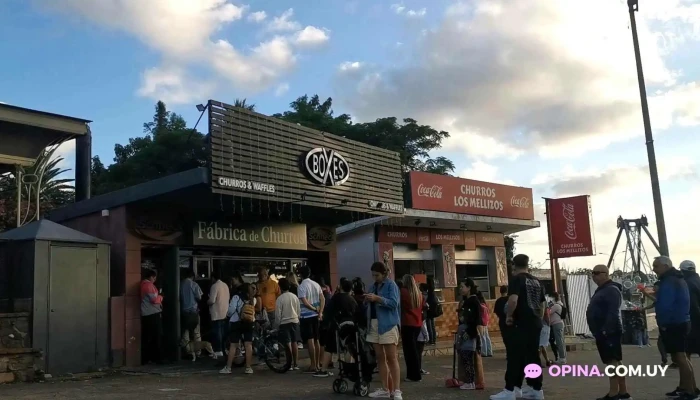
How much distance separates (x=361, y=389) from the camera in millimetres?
8820

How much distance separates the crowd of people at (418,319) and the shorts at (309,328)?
0.06 feet

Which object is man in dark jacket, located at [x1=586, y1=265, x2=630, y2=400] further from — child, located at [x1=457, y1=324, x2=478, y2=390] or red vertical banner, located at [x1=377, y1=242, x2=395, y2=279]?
red vertical banner, located at [x1=377, y1=242, x2=395, y2=279]

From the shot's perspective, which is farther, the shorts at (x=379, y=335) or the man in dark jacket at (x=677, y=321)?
the shorts at (x=379, y=335)

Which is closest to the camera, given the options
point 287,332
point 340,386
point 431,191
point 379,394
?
point 379,394

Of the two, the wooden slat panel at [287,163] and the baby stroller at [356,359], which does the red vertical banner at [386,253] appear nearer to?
the wooden slat panel at [287,163]

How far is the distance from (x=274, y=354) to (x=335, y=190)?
14.5ft

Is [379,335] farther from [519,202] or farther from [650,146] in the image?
[519,202]

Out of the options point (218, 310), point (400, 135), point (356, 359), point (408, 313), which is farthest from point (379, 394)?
point (400, 135)

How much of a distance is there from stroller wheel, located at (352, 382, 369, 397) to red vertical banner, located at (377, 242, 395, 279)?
11.4m

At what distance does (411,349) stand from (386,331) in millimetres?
2195

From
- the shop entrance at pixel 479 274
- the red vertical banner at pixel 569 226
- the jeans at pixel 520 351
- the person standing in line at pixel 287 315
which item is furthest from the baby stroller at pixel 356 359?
the shop entrance at pixel 479 274

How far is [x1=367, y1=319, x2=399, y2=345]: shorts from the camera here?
26.9 feet

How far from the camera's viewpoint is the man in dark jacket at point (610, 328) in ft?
25.9

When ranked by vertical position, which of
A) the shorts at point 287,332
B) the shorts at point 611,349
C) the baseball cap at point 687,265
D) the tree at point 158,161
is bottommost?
the shorts at point 611,349
